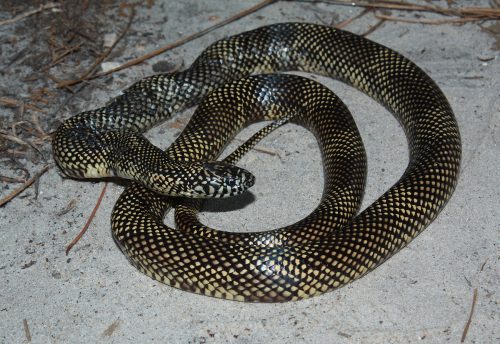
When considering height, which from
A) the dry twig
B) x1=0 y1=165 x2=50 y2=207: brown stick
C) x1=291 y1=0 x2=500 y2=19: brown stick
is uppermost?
x1=291 y1=0 x2=500 y2=19: brown stick

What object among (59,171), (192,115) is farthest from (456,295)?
(59,171)

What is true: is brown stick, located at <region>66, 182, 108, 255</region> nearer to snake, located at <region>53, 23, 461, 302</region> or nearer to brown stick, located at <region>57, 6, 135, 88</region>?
snake, located at <region>53, 23, 461, 302</region>

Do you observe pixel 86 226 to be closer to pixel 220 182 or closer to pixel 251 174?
pixel 220 182

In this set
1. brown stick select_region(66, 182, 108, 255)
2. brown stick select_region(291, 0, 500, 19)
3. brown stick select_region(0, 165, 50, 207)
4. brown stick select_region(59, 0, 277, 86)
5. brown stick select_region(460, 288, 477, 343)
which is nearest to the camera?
brown stick select_region(460, 288, 477, 343)

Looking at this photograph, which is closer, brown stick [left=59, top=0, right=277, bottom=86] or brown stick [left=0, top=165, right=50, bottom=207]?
brown stick [left=0, top=165, right=50, bottom=207]

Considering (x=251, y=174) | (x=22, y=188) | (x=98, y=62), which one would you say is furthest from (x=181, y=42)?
(x=251, y=174)

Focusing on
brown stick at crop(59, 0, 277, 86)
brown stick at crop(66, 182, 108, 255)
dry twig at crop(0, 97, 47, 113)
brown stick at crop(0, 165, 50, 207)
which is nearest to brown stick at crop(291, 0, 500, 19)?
brown stick at crop(59, 0, 277, 86)
